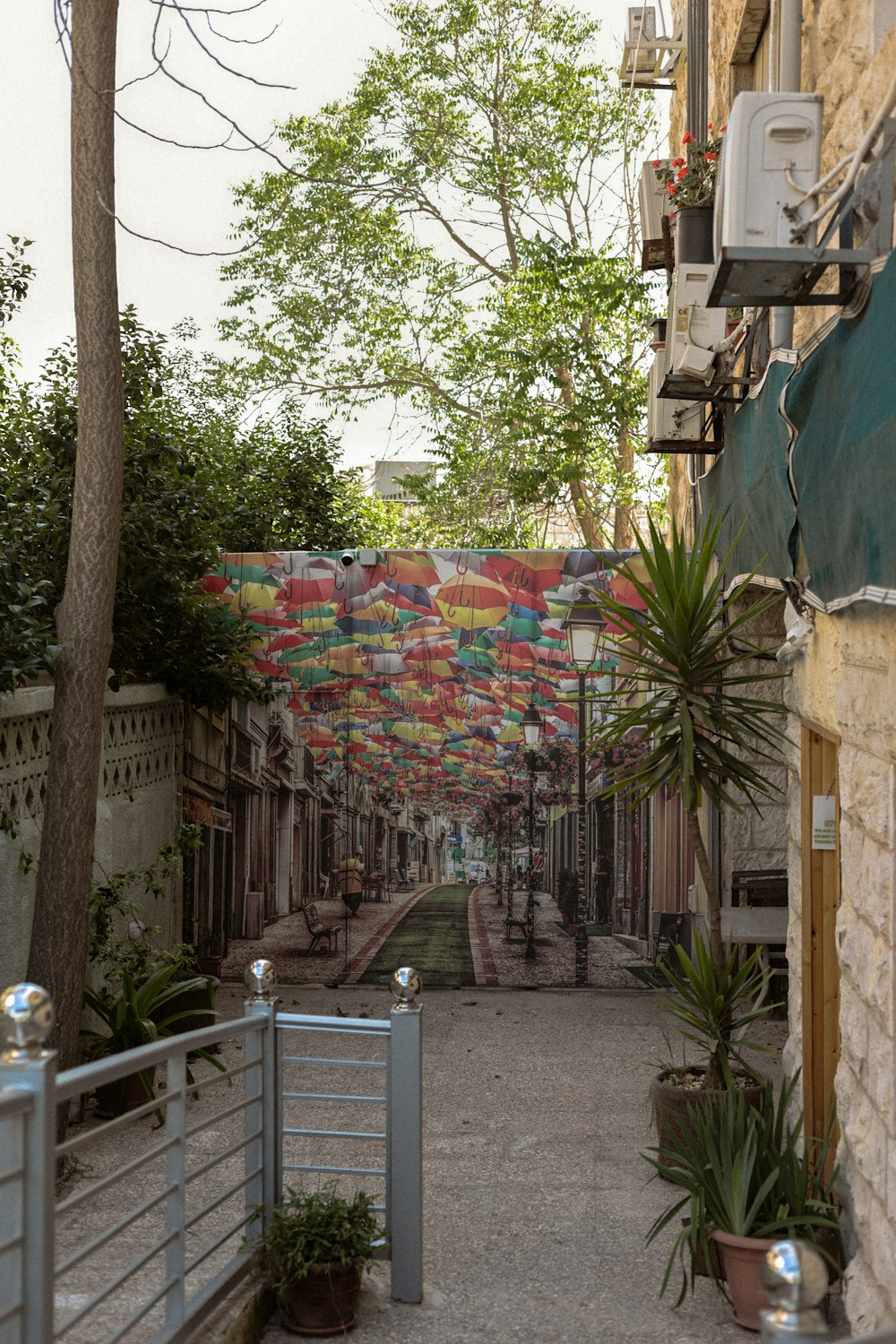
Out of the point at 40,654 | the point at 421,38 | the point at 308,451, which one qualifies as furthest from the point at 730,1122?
the point at 421,38

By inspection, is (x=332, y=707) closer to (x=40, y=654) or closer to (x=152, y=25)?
(x=40, y=654)

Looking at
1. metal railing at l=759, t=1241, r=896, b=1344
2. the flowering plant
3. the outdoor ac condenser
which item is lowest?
metal railing at l=759, t=1241, r=896, b=1344

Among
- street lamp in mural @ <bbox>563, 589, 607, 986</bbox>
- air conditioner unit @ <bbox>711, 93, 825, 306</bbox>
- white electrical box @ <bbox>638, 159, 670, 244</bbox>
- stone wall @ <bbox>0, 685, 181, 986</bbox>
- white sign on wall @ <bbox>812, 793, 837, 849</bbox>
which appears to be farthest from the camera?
street lamp in mural @ <bbox>563, 589, 607, 986</bbox>

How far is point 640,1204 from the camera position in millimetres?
5383

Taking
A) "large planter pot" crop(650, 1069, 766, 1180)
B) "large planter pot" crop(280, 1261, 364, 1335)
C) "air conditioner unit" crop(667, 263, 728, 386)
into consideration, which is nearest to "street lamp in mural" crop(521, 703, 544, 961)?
"air conditioner unit" crop(667, 263, 728, 386)

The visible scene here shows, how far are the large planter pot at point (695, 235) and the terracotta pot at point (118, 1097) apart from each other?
15.5 feet

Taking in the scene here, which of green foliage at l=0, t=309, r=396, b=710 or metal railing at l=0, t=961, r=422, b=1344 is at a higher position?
green foliage at l=0, t=309, r=396, b=710

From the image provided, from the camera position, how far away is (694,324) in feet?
20.8

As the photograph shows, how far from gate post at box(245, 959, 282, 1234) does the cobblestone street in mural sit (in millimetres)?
5583

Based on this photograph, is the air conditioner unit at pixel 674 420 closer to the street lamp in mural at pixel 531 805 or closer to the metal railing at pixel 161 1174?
the street lamp in mural at pixel 531 805

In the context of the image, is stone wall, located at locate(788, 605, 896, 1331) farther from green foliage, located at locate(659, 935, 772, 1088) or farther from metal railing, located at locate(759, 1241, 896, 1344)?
metal railing, located at locate(759, 1241, 896, 1344)

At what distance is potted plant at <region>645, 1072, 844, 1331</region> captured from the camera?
410 centimetres

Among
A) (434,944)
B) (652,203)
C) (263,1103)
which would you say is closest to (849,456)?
(263,1103)

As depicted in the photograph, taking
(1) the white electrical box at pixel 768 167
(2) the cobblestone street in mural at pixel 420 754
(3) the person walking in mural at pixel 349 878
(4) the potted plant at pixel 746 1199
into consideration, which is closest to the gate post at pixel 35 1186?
(4) the potted plant at pixel 746 1199
